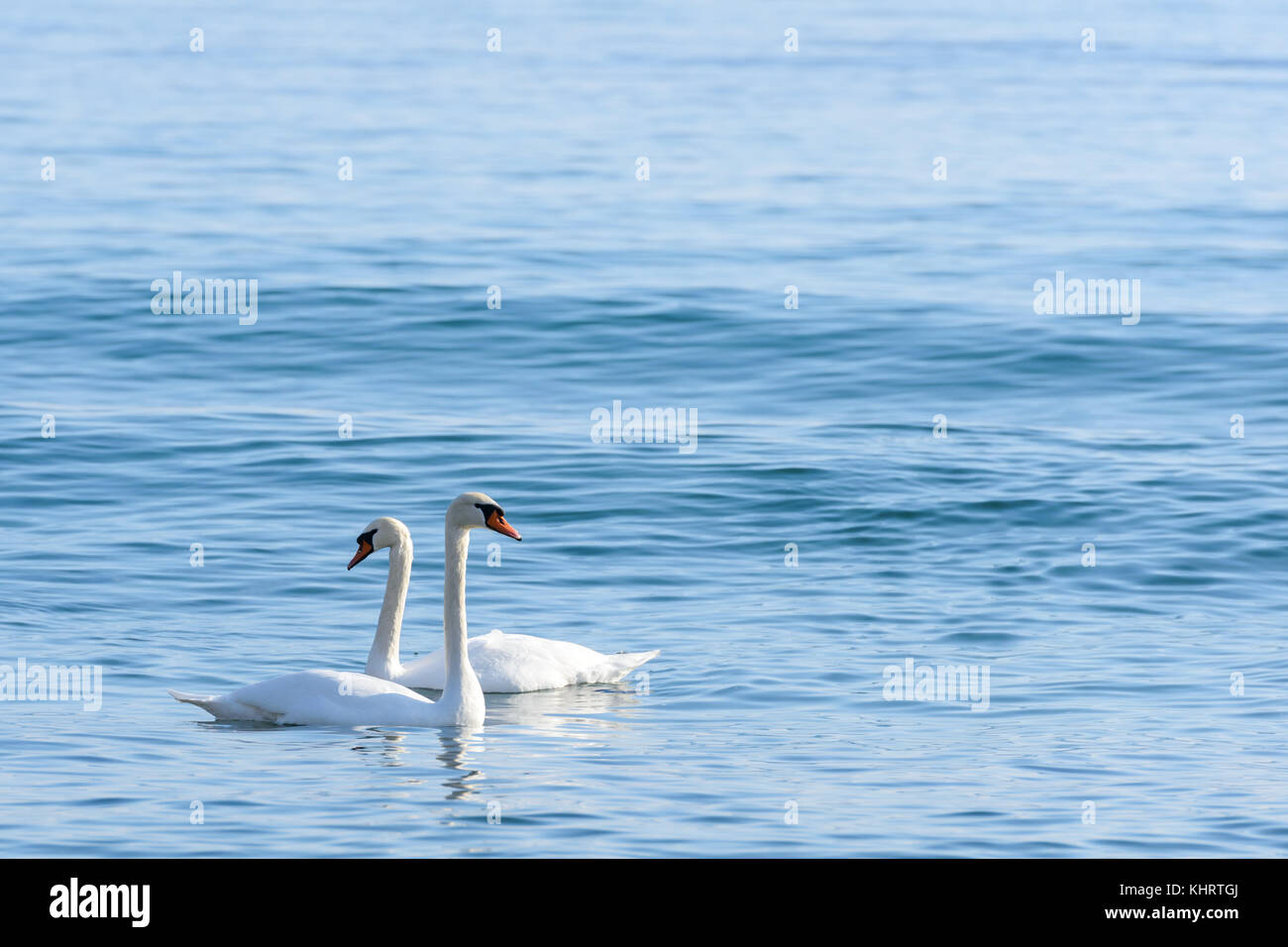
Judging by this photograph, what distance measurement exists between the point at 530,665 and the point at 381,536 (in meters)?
1.42

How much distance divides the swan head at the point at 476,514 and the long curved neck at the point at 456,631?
0.23 ft

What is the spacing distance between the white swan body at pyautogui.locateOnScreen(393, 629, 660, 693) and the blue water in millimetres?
189

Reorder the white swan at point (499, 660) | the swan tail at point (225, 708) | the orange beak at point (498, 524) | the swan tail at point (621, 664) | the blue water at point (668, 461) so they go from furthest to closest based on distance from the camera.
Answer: the swan tail at point (621, 664) < the white swan at point (499, 660) < the orange beak at point (498, 524) < the swan tail at point (225, 708) < the blue water at point (668, 461)

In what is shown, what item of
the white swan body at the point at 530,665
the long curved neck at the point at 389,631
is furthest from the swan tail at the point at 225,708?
the white swan body at the point at 530,665

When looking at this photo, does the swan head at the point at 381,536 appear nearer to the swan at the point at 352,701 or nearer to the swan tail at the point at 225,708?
the swan at the point at 352,701

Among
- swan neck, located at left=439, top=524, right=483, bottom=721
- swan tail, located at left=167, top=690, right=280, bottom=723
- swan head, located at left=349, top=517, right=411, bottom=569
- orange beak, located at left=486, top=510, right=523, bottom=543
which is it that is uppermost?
orange beak, located at left=486, top=510, right=523, bottom=543

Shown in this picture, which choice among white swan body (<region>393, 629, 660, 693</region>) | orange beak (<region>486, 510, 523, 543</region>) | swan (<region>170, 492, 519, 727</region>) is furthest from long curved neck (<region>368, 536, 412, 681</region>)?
orange beak (<region>486, 510, 523, 543</region>)

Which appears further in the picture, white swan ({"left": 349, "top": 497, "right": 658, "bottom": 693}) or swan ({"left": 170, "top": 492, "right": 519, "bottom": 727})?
white swan ({"left": 349, "top": 497, "right": 658, "bottom": 693})

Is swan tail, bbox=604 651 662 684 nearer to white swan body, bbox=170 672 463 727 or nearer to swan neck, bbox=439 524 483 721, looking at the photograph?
swan neck, bbox=439 524 483 721

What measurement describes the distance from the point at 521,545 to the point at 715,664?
439 centimetres

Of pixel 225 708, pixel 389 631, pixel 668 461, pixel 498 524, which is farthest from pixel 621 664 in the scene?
pixel 668 461

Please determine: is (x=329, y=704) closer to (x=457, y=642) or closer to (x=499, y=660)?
(x=457, y=642)

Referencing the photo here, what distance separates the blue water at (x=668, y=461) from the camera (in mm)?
11570

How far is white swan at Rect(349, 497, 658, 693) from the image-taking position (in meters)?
14.3
